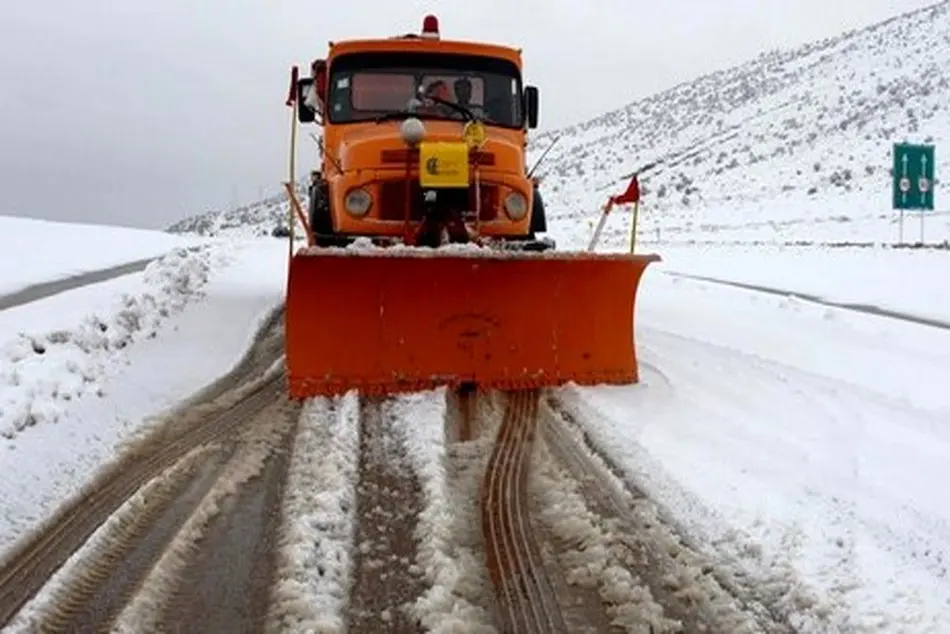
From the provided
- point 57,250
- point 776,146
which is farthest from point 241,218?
point 57,250

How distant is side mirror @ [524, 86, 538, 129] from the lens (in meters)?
8.34

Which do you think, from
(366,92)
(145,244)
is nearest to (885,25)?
(145,244)

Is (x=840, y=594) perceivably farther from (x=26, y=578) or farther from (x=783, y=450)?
(x=26, y=578)

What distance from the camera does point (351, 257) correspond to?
5.64m

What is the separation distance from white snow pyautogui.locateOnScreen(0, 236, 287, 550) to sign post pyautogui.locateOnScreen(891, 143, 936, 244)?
14.9 metres

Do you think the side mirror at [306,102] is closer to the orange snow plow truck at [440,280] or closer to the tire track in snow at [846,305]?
the orange snow plow truck at [440,280]

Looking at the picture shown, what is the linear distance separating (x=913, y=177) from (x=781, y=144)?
82.8ft

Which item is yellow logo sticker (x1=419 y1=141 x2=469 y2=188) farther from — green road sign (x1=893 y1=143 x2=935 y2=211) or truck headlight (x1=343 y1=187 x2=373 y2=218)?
green road sign (x1=893 y1=143 x2=935 y2=211)

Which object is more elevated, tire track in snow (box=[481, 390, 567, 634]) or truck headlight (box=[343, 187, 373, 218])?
truck headlight (box=[343, 187, 373, 218])

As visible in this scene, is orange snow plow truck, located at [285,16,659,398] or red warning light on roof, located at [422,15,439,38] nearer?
→ orange snow plow truck, located at [285,16,659,398]

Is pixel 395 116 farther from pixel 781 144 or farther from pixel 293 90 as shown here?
pixel 781 144

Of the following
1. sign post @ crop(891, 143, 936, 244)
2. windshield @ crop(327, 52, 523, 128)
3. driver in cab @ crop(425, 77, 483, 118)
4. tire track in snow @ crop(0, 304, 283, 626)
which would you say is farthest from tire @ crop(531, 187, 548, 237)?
sign post @ crop(891, 143, 936, 244)

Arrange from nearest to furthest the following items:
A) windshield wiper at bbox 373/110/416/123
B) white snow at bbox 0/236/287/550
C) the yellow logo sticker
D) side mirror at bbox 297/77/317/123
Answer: white snow at bbox 0/236/287/550 < the yellow logo sticker < windshield wiper at bbox 373/110/416/123 < side mirror at bbox 297/77/317/123

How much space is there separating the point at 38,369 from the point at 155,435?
1.26 metres
